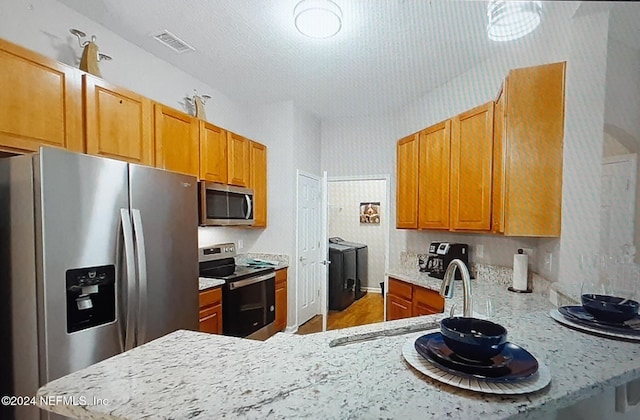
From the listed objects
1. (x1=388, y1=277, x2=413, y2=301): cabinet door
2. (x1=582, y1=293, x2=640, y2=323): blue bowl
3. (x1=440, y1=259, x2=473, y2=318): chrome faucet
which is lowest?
(x1=388, y1=277, x2=413, y2=301): cabinet door

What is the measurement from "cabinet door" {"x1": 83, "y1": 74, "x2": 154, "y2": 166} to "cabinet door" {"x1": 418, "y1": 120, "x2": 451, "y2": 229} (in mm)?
2313

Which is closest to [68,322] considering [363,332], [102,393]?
[102,393]

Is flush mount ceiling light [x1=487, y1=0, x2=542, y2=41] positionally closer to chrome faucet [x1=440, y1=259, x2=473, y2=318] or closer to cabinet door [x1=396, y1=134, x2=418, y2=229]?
chrome faucet [x1=440, y1=259, x2=473, y2=318]

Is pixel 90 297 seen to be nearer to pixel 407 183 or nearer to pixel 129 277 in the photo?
pixel 129 277

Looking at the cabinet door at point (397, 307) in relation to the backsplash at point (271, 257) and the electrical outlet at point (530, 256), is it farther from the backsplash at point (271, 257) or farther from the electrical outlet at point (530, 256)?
the backsplash at point (271, 257)

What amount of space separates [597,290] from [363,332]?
2.99 feet

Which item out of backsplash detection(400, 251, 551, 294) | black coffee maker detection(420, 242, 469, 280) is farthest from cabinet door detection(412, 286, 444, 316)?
backsplash detection(400, 251, 551, 294)

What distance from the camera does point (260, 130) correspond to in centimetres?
367

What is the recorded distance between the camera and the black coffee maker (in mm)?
2484

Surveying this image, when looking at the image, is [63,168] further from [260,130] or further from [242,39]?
[260,130]

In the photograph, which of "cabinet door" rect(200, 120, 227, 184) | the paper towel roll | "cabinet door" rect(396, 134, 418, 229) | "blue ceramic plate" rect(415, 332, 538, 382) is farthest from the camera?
"cabinet door" rect(396, 134, 418, 229)

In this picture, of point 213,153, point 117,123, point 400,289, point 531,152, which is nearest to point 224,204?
point 213,153

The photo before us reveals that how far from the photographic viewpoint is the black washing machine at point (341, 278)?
4398 millimetres

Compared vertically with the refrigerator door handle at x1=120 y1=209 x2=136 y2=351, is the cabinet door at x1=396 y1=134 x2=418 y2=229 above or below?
above
